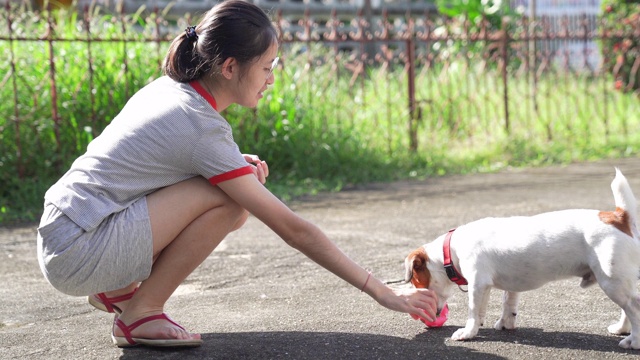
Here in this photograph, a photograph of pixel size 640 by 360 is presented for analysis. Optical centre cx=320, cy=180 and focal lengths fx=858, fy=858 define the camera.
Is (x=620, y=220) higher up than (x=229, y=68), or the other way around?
(x=229, y=68)

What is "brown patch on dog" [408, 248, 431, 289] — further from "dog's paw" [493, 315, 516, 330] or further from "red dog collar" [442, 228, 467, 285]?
"dog's paw" [493, 315, 516, 330]

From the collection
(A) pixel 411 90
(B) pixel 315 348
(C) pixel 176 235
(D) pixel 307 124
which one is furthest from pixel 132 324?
(A) pixel 411 90

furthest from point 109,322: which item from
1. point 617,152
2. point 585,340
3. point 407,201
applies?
point 617,152

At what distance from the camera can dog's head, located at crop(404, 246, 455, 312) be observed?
3.40 meters

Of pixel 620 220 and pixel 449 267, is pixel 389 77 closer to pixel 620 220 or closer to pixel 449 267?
pixel 449 267

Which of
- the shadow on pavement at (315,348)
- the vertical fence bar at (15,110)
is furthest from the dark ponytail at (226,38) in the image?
the vertical fence bar at (15,110)

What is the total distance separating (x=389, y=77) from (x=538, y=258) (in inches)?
236

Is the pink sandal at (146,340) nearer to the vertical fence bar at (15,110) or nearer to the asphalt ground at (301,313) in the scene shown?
the asphalt ground at (301,313)

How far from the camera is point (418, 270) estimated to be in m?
3.41

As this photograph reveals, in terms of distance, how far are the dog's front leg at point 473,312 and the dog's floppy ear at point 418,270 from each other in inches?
9.7

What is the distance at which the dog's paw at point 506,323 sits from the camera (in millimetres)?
3305

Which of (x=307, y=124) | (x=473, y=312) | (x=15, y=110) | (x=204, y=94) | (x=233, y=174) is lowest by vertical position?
(x=307, y=124)

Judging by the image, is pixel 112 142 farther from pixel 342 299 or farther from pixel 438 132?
pixel 438 132

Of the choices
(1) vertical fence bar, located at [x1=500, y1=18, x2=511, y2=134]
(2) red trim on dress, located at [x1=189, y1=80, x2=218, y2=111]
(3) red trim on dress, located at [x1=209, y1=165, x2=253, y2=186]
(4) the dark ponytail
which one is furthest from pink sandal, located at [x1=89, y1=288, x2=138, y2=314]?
(1) vertical fence bar, located at [x1=500, y1=18, x2=511, y2=134]
